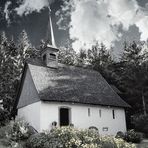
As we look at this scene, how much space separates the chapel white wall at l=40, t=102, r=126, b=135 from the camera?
74.8 ft

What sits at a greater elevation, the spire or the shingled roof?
the spire

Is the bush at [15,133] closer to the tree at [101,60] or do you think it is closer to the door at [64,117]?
the door at [64,117]

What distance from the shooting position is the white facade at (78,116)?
22.8 m

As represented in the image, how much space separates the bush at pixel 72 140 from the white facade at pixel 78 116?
4.76 meters

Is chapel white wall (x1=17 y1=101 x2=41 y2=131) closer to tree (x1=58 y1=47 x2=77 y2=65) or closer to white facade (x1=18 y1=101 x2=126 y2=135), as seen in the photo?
Answer: white facade (x1=18 y1=101 x2=126 y2=135)

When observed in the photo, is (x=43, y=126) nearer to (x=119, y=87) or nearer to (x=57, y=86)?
(x=57, y=86)

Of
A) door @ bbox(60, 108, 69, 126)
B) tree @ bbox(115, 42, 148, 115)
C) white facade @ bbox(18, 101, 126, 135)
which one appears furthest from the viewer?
tree @ bbox(115, 42, 148, 115)

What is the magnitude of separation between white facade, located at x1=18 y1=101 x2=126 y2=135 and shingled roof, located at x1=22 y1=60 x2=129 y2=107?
0.69 metres

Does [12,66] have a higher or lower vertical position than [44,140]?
higher

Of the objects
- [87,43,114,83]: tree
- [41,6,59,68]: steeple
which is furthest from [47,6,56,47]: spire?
[87,43,114,83]: tree

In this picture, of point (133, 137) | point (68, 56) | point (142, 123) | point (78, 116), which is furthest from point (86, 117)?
point (68, 56)

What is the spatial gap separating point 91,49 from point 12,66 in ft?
72.3

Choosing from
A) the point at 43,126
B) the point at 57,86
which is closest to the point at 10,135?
the point at 43,126

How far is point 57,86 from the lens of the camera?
25.5m
